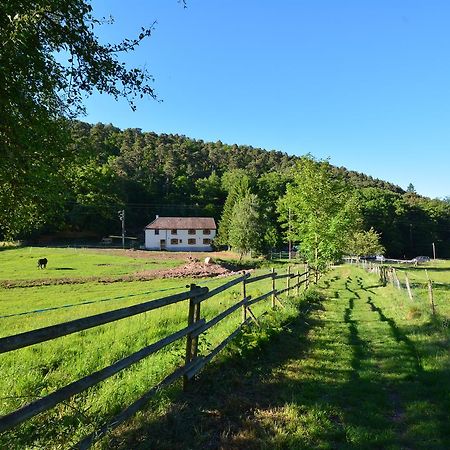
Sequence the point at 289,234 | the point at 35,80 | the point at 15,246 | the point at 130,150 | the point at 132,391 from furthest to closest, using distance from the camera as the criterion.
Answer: the point at 130,150 < the point at 15,246 < the point at 289,234 < the point at 35,80 < the point at 132,391

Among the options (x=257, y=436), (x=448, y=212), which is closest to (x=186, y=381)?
(x=257, y=436)

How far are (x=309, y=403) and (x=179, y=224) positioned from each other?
290ft

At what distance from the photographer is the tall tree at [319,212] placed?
25484 mm

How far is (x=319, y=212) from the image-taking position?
27.0 meters

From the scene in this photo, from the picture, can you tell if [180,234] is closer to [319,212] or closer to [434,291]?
[319,212]

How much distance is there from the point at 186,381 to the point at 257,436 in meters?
1.54

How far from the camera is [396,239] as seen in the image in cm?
10738

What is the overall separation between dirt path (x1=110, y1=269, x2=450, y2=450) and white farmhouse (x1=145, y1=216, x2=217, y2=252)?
83.7 m

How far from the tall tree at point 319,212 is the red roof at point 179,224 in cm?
6531

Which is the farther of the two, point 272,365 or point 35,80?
point 272,365

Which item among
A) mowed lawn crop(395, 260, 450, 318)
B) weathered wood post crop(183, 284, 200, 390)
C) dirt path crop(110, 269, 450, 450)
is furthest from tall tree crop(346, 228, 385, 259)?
weathered wood post crop(183, 284, 200, 390)

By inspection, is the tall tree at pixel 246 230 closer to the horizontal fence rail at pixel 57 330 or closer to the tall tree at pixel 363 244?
the tall tree at pixel 363 244

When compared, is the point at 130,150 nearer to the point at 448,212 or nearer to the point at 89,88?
the point at 448,212

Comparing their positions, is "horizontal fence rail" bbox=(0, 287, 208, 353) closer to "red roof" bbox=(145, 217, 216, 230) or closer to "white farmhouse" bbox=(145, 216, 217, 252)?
"white farmhouse" bbox=(145, 216, 217, 252)
